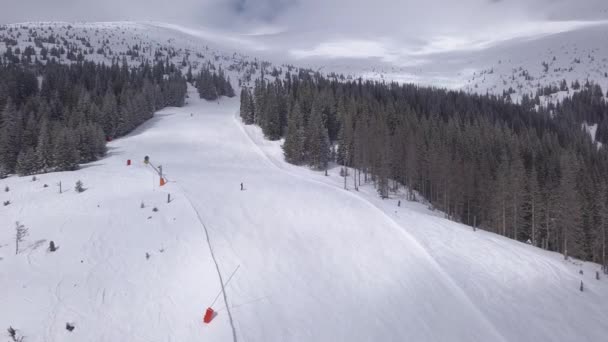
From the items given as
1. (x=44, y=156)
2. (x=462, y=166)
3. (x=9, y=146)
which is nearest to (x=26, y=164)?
(x=44, y=156)

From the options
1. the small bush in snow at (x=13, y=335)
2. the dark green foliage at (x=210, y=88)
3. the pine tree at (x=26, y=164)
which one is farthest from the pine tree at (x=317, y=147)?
the dark green foliage at (x=210, y=88)

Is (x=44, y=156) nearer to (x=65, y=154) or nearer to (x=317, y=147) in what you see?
(x=65, y=154)

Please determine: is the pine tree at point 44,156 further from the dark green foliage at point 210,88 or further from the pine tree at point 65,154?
the dark green foliage at point 210,88

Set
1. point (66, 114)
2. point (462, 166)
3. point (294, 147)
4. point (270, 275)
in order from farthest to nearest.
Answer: point (66, 114)
point (294, 147)
point (462, 166)
point (270, 275)

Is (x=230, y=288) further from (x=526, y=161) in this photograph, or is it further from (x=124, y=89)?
(x=124, y=89)

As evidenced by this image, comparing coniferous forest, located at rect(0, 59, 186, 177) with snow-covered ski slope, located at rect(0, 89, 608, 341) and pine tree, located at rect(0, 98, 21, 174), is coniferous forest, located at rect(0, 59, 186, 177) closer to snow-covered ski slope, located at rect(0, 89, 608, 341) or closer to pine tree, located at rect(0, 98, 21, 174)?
pine tree, located at rect(0, 98, 21, 174)
